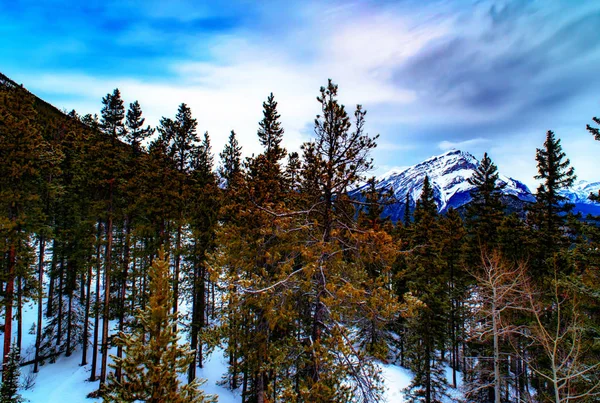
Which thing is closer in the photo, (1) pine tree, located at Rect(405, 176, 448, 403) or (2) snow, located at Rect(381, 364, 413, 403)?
(1) pine tree, located at Rect(405, 176, 448, 403)

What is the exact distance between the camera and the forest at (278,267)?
6.69 m

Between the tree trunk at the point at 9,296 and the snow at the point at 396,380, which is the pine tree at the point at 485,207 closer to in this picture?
the snow at the point at 396,380

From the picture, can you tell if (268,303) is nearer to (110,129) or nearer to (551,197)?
(110,129)

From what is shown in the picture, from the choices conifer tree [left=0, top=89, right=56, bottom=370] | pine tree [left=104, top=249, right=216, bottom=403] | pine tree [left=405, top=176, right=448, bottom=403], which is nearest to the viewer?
pine tree [left=104, top=249, right=216, bottom=403]

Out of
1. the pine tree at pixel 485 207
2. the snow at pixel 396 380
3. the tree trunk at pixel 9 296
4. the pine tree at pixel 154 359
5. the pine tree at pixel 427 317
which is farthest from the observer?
the snow at pixel 396 380

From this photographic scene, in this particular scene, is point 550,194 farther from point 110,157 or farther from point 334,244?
point 110,157

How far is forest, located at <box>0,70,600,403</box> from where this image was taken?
669cm

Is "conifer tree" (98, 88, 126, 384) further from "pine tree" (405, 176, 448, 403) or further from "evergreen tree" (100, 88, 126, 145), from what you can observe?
"pine tree" (405, 176, 448, 403)

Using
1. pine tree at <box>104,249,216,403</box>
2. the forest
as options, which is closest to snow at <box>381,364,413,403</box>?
the forest

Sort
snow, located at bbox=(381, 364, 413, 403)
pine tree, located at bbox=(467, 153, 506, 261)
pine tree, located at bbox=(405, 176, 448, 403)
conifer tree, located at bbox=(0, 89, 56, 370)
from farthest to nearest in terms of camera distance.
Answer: snow, located at bbox=(381, 364, 413, 403) < pine tree, located at bbox=(467, 153, 506, 261) < pine tree, located at bbox=(405, 176, 448, 403) < conifer tree, located at bbox=(0, 89, 56, 370)

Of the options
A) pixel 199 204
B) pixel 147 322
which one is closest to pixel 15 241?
pixel 199 204

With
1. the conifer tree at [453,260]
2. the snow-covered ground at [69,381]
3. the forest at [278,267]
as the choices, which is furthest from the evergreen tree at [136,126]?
the conifer tree at [453,260]

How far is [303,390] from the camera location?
5.95 m

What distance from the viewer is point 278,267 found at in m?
8.01
